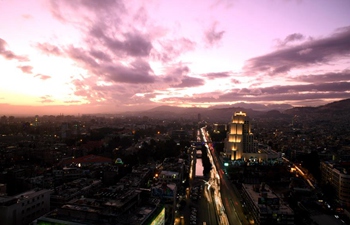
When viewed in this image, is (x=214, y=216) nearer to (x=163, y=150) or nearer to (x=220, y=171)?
(x=220, y=171)

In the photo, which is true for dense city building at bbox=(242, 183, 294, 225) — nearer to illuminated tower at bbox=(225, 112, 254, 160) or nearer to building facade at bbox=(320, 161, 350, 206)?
building facade at bbox=(320, 161, 350, 206)

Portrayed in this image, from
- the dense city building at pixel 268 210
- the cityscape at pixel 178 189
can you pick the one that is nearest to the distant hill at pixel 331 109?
the cityscape at pixel 178 189

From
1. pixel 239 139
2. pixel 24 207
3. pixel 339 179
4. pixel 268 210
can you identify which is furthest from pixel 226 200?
pixel 239 139

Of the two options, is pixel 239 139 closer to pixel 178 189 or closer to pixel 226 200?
pixel 226 200

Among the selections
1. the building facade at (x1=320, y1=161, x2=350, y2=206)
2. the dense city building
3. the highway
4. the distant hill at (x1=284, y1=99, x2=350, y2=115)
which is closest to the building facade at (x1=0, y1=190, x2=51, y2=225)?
the highway

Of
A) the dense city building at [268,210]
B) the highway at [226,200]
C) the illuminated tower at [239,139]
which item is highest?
the illuminated tower at [239,139]

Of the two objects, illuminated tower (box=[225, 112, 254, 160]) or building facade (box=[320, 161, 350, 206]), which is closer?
building facade (box=[320, 161, 350, 206])

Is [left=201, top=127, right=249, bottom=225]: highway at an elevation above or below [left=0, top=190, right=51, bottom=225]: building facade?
below

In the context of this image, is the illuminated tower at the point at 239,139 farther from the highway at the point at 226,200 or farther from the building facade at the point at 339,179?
the building facade at the point at 339,179
